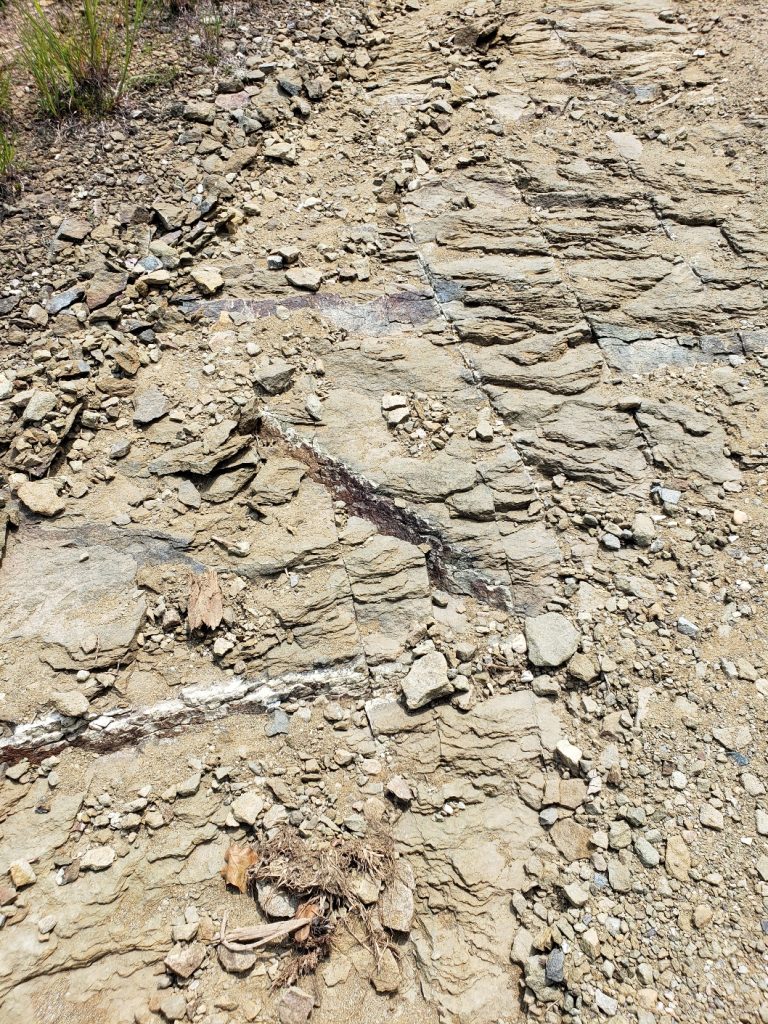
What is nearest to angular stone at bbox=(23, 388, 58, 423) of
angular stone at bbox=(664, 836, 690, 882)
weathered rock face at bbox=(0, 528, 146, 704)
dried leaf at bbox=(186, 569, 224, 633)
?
weathered rock face at bbox=(0, 528, 146, 704)

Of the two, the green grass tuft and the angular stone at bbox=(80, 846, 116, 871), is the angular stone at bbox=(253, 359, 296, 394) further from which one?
the green grass tuft

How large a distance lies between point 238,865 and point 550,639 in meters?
1.85

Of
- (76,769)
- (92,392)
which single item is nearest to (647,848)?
(76,769)

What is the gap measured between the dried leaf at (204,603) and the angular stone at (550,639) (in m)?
1.62

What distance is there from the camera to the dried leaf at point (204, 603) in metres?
3.33

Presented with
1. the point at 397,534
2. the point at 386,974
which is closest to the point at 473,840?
the point at 386,974

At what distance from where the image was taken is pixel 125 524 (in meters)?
3.51

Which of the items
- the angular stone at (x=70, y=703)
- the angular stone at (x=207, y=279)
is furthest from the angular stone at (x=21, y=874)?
the angular stone at (x=207, y=279)

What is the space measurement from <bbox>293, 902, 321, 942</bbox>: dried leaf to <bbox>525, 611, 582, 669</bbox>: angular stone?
60.7 inches

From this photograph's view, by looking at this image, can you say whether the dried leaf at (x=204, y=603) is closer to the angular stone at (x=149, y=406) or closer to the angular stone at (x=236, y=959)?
the angular stone at (x=149, y=406)

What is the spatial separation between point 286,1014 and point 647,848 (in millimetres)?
1701

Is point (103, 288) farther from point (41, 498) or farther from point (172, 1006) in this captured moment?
point (172, 1006)

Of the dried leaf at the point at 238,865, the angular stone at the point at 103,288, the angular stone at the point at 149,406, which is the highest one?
the angular stone at the point at 103,288

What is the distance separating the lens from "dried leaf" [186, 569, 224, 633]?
10.9 feet
